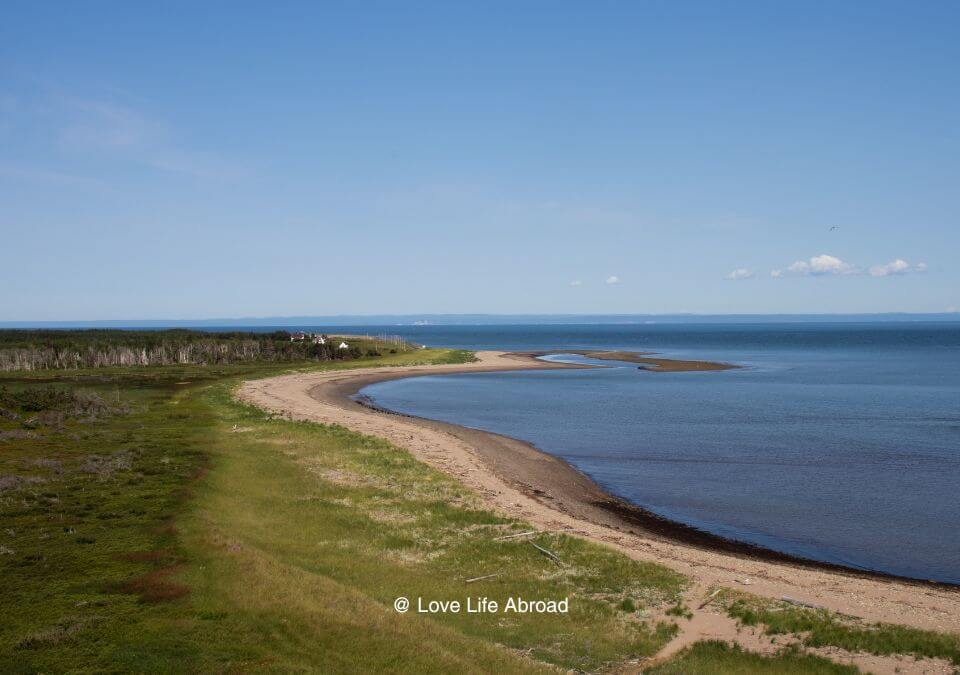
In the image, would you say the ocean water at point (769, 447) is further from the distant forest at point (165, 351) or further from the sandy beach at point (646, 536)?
the distant forest at point (165, 351)

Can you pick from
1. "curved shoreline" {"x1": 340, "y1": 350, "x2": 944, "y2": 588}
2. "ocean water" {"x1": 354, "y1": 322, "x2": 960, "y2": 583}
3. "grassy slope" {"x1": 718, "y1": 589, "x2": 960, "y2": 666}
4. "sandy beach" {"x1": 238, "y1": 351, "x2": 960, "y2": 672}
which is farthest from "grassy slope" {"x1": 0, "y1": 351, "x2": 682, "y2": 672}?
"ocean water" {"x1": 354, "y1": 322, "x2": 960, "y2": 583}

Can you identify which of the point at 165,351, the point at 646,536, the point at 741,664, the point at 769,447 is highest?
the point at 165,351

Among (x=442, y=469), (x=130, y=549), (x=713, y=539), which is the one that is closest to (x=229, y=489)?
(x=130, y=549)

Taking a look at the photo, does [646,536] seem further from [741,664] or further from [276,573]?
[276,573]

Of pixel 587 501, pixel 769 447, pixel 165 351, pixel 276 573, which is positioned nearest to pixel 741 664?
pixel 276 573

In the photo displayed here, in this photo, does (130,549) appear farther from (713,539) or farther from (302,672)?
(713,539)

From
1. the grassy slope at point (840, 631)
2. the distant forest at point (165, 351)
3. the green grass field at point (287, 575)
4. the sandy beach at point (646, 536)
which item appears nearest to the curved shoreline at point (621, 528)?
the sandy beach at point (646, 536)

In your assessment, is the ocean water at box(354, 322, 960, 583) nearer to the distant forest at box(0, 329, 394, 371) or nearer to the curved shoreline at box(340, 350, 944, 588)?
the curved shoreline at box(340, 350, 944, 588)
